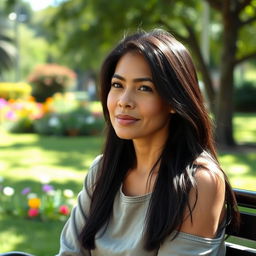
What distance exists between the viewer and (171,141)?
207 centimetres

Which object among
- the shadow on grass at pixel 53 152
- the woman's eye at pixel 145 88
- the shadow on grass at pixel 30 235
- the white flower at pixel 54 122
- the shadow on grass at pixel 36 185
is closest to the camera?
the woman's eye at pixel 145 88

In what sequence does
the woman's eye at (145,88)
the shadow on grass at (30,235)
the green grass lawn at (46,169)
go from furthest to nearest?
the green grass lawn at (46,169) → the shadow on grass at (30,235) → the woman's eye at (145,88)

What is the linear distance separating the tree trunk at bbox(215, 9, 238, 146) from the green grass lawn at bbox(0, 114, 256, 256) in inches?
38.4

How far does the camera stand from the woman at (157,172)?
6.07 feet

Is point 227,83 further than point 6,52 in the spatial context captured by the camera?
No

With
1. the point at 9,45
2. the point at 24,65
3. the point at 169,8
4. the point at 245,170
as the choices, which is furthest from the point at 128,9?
the point at 24,65

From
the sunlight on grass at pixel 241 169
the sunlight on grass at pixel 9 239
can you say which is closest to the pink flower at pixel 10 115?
the sunlight on grass at pixel 241 169

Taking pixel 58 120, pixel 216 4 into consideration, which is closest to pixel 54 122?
pixel 58 120

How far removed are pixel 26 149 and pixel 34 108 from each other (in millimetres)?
5168

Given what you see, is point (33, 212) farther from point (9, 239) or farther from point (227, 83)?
point (227, 83)

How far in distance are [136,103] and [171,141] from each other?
8.4 inches

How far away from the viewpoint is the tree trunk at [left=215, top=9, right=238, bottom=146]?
1126 cm

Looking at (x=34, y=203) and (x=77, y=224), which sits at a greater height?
(x=77, y=224)

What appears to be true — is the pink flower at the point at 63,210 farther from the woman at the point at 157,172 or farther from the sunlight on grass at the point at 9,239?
the woman at the point at 157,172
